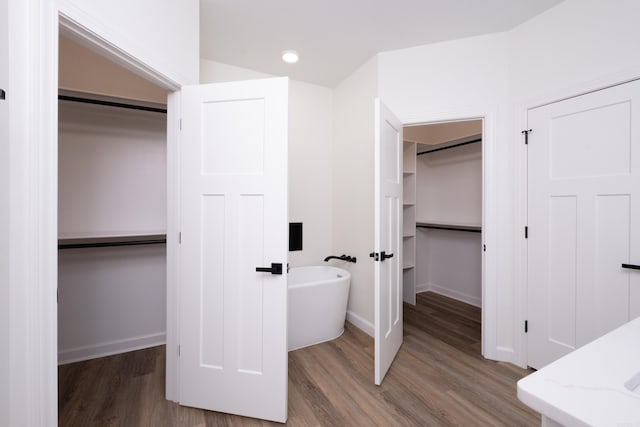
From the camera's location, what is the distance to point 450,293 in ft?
13.4

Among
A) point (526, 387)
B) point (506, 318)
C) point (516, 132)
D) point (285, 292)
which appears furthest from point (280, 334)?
point (516, 132)

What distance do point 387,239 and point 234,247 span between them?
1.16 metres

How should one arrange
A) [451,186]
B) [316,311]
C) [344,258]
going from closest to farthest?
[316,311] → [344,258] → [451,186]

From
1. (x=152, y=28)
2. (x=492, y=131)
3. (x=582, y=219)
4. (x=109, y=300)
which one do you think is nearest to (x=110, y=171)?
(x=109, y=300)

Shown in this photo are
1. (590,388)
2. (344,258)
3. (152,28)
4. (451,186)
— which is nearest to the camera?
(590,388)

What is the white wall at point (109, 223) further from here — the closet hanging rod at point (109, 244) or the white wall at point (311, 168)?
the white wall at point (311, 168)

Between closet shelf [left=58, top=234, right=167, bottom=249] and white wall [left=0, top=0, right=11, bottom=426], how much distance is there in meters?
1.47

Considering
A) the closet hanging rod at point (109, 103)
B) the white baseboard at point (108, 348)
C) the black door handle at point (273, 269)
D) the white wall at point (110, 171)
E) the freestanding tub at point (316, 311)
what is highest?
the closet hanging rod at point (109, 103)

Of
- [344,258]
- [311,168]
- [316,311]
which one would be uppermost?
[311,168]

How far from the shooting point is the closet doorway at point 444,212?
375 centimetres

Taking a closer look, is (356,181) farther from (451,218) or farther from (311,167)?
(451,218)

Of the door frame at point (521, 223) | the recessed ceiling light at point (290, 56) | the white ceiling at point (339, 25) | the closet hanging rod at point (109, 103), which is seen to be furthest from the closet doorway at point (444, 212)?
the closet hanging rod at point (109, 103)

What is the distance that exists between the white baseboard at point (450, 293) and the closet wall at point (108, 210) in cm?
355

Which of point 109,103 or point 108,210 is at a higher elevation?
point 109,103
